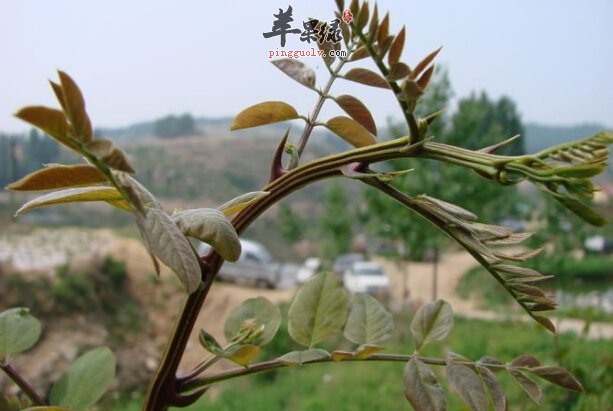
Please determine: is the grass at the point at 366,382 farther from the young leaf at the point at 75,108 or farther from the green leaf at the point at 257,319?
the young leaf at the point at 75,108

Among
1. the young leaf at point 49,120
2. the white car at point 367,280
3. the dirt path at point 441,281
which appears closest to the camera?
the young leaf at point 49,120

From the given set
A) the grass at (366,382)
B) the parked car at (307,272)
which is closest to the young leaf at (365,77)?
the grass at (366,382)

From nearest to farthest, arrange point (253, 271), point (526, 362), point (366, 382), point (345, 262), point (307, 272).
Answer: point (526, 362) < point (366, 382) < point (253, 271) < point (307, 272) < point (345, 262)

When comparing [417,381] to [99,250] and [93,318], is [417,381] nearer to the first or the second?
[93,318]

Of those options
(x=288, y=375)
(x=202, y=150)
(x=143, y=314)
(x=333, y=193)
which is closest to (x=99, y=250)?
(x=143, y=314)

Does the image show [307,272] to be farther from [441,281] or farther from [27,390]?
[27,390]

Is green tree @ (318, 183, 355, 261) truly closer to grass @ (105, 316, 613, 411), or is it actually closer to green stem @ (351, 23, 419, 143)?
grass @ (105, 316, 613, 411)

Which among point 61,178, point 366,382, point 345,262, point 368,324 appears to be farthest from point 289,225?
point 61,178
